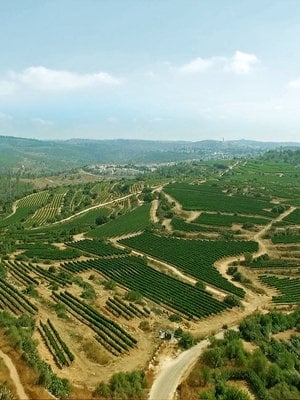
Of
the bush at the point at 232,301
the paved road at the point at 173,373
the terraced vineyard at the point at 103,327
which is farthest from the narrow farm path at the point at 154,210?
the paved road at the point at 173,373

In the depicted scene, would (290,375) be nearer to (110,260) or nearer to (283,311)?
(283,311)

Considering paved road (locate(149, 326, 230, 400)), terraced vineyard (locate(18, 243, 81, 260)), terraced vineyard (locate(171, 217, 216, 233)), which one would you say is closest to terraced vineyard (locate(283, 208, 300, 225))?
terraced vineyard (locate(171, 217, 216, 233))

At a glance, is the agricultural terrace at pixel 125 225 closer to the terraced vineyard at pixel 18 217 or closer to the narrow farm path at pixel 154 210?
the narrow farm path at pixel 154 210

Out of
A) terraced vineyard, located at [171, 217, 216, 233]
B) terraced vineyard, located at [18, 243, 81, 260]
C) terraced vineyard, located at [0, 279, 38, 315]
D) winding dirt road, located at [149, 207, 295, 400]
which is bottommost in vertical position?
winding dirt road, located at [149, 207, 295, 400]

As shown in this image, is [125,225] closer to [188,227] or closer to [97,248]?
[188,227]

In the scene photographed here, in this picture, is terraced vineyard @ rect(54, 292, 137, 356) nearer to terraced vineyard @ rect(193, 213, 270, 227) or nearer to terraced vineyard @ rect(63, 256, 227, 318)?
terraced vineyard @ rect(63, 256, 227, 318)

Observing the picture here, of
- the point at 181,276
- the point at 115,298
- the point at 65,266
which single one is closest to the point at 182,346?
the point at 115,298

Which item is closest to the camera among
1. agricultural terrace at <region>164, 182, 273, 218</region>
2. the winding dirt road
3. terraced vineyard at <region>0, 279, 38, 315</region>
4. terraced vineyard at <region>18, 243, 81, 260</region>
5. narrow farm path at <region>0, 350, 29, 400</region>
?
narrow farm path at <region>0, 350, 29, 400</region>
